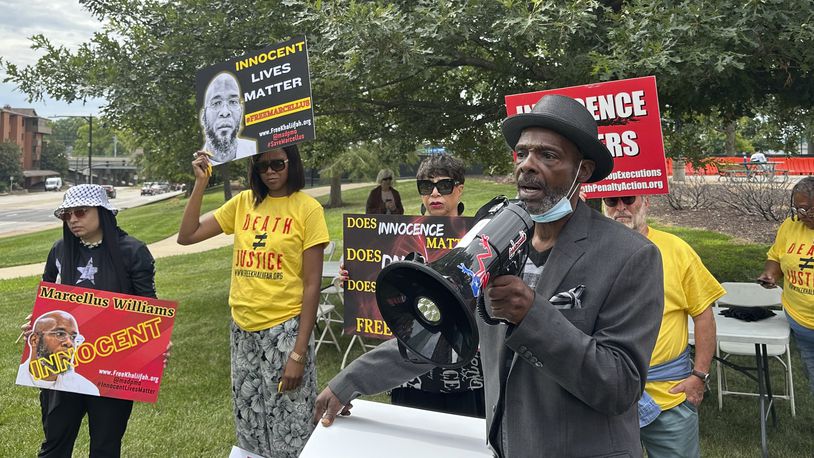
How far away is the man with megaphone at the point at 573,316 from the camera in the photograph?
4.60 ft

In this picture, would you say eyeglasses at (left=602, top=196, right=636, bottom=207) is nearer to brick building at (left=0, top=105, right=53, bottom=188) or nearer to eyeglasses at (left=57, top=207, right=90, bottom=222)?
eyeglasses at (left=57, top=207, right=90, bottom=222)

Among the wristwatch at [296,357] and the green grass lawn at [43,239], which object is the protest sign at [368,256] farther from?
the green grass lawn at [43,239]

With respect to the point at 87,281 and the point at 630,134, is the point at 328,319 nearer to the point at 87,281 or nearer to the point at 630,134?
the point at 87,281

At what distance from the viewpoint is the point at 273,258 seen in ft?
10.7

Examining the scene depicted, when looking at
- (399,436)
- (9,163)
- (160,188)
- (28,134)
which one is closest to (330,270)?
(399,436)

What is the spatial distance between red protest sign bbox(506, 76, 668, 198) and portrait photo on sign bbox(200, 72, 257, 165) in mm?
1831

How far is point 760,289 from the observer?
5000 millimetres

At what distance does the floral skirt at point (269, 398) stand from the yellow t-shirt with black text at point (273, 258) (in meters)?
0.08

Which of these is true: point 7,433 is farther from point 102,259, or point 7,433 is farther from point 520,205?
point 520,205

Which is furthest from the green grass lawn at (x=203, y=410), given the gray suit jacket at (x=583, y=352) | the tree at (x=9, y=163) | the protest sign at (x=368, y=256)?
the tree at (x=9, y=163)

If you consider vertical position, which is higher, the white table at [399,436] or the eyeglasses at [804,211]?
the eyeglasses at [804,211]

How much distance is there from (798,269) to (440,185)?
2549 millimetres

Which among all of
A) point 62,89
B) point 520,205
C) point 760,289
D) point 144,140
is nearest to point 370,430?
point 520,205

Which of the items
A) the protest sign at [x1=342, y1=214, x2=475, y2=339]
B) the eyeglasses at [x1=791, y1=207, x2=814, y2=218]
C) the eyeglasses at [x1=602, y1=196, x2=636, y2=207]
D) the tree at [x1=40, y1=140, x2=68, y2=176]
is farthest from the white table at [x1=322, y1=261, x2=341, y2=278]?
the tree at [x1=40, y1=140, x2=68, y2=176]
